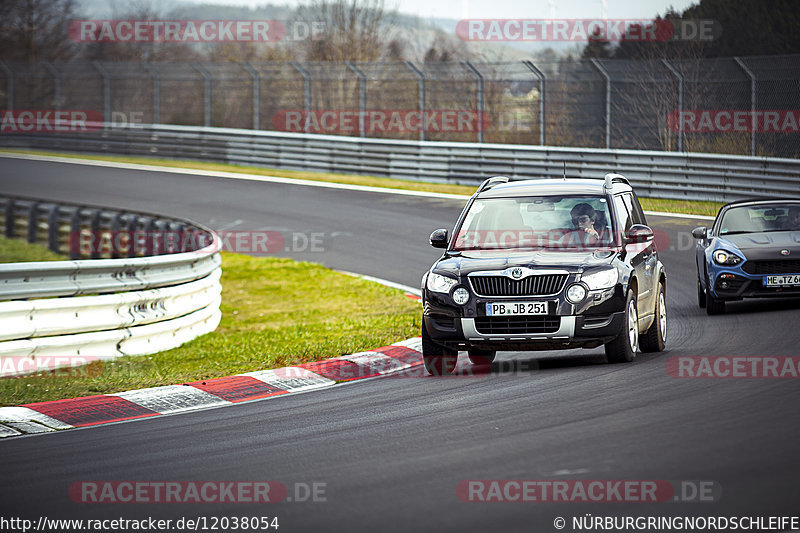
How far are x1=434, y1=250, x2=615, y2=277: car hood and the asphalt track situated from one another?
3.00ft

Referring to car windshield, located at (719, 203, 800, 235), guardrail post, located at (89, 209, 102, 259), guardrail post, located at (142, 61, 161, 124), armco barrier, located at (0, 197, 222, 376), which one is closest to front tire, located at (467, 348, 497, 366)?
armco barrier, located at (0, 197, 222, 376)

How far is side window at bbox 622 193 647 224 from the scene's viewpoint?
35.8 feet

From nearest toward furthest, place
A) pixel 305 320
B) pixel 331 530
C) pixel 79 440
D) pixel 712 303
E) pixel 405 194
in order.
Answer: pixel 331 530, pixel 79 440, pixel 712 303, pixel 305 320, pixel 405 194

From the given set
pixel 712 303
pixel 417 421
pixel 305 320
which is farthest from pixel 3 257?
pixel 417 421

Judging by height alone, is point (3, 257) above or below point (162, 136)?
below

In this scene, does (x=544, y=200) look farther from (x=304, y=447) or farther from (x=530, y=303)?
(x=304, y=447)

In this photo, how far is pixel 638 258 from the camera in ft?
32.9

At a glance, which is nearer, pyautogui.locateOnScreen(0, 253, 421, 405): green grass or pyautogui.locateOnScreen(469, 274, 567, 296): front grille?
pyautogui.locateOnScreen(469, 274, 567, 296): front grille

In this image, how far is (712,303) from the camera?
13.1 meters

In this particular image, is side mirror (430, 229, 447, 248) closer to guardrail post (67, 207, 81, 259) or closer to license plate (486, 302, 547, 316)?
license plate (486, 302, 547, 316)

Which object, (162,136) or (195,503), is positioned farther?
(162,136)

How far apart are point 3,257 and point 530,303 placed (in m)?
14.7

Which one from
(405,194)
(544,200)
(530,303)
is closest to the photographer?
(530,303)

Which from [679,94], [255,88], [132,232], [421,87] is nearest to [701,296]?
[132,232]
